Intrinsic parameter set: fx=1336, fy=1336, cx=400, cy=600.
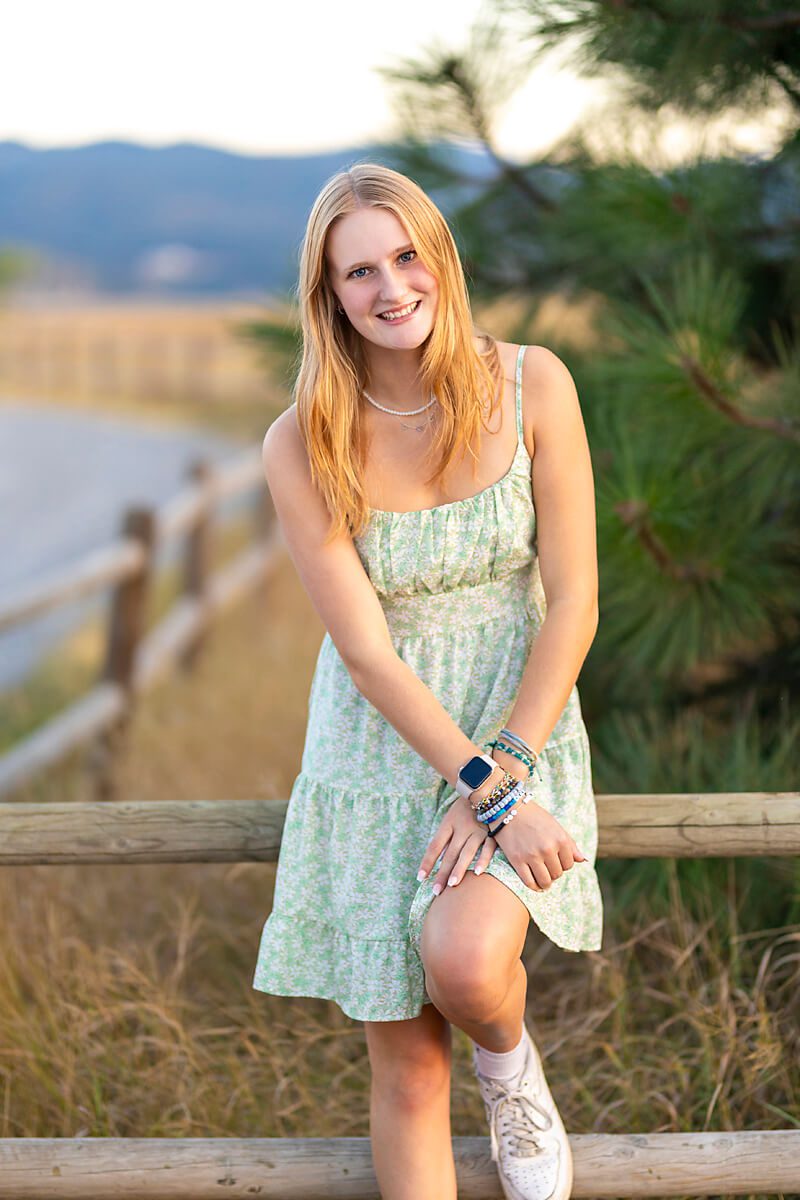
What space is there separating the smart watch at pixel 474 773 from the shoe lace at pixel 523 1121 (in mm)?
391

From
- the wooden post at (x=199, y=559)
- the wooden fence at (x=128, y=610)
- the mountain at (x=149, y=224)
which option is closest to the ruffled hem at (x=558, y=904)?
the wooden fence at (x=128, y=610)

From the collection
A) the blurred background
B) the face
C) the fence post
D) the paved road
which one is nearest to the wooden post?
the paved road

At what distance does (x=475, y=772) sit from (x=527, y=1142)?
19.0 inches

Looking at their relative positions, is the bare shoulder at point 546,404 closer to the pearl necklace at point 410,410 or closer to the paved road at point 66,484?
the pearl necklace at point 410,410

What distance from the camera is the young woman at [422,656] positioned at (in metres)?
1.69

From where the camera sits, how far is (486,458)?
6.00 ft

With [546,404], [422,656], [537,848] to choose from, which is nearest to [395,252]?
[546,404]

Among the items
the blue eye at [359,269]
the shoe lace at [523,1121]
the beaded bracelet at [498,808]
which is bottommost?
the shoe lace at [523,1121]

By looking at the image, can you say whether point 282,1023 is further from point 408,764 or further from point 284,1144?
point 408,764

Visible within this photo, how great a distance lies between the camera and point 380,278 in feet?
5.73

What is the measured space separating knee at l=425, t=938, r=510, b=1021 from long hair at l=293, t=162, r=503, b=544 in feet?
1.85

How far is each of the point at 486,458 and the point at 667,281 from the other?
1.31 meters

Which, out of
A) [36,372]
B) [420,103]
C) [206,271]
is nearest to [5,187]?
[206,271]

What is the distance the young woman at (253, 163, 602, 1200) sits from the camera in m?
1.69
